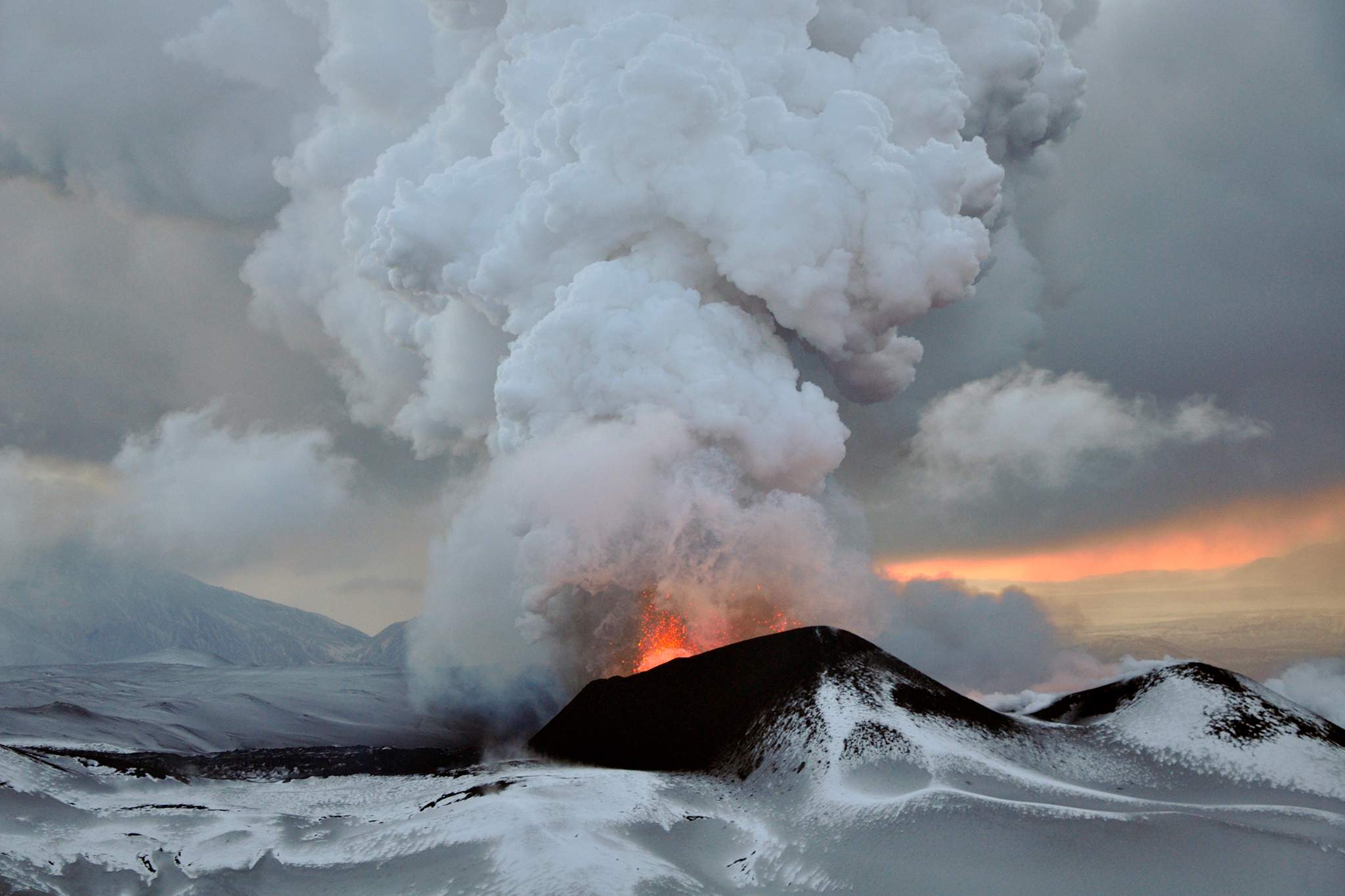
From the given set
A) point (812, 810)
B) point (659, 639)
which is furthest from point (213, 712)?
point (812, 810)

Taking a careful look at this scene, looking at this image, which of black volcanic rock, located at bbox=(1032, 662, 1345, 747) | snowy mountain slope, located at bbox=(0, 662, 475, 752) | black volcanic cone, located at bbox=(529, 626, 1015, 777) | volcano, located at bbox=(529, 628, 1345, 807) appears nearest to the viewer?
volcano, located at bbox=(529, 628, 1345, 807)

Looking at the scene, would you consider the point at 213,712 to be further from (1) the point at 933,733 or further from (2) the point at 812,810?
(1) the point at 933,733

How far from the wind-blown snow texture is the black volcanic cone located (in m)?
0.24

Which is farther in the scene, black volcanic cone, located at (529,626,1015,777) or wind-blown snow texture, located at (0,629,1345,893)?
black volcanic cone, located at (529,626,1015,777)

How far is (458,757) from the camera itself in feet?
213

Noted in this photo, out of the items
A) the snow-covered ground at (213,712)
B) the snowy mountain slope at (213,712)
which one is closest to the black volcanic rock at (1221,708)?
the snowy mountain slope at (213,712)

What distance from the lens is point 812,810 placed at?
4006cm

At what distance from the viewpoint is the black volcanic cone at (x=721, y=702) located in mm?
50469

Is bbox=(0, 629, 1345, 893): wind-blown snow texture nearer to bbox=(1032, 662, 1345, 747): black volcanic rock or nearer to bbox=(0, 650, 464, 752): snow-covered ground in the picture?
bbox=(1032, 662, 1345, 747): black volcanic rock

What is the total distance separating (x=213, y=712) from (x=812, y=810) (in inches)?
2588

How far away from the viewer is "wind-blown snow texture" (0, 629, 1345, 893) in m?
33.6

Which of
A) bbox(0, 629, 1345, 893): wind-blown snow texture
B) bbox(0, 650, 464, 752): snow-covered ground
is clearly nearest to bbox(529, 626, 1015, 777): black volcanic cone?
bbox(0, 629, 1345, 893): wind-blown snow texture

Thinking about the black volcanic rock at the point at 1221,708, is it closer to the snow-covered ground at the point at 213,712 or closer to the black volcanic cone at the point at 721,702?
the black volcanic cone at the point at 721,702

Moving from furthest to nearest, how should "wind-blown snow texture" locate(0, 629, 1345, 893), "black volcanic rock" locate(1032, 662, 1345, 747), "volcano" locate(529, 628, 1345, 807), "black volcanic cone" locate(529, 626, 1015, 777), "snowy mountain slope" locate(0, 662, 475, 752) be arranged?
1. "snowy mountain slope" locate(0, 662, 475, 752)
2. "black volcanic cone" locate(529, 626, 1015, 777)
3. "black volcanic rock" locate(1032, 662, 1345, 747)
4. "volcano" locate(529, 628, 1345, 807)
5. "wind-blown snow texture" locate(0, 629, 1345, 893)
